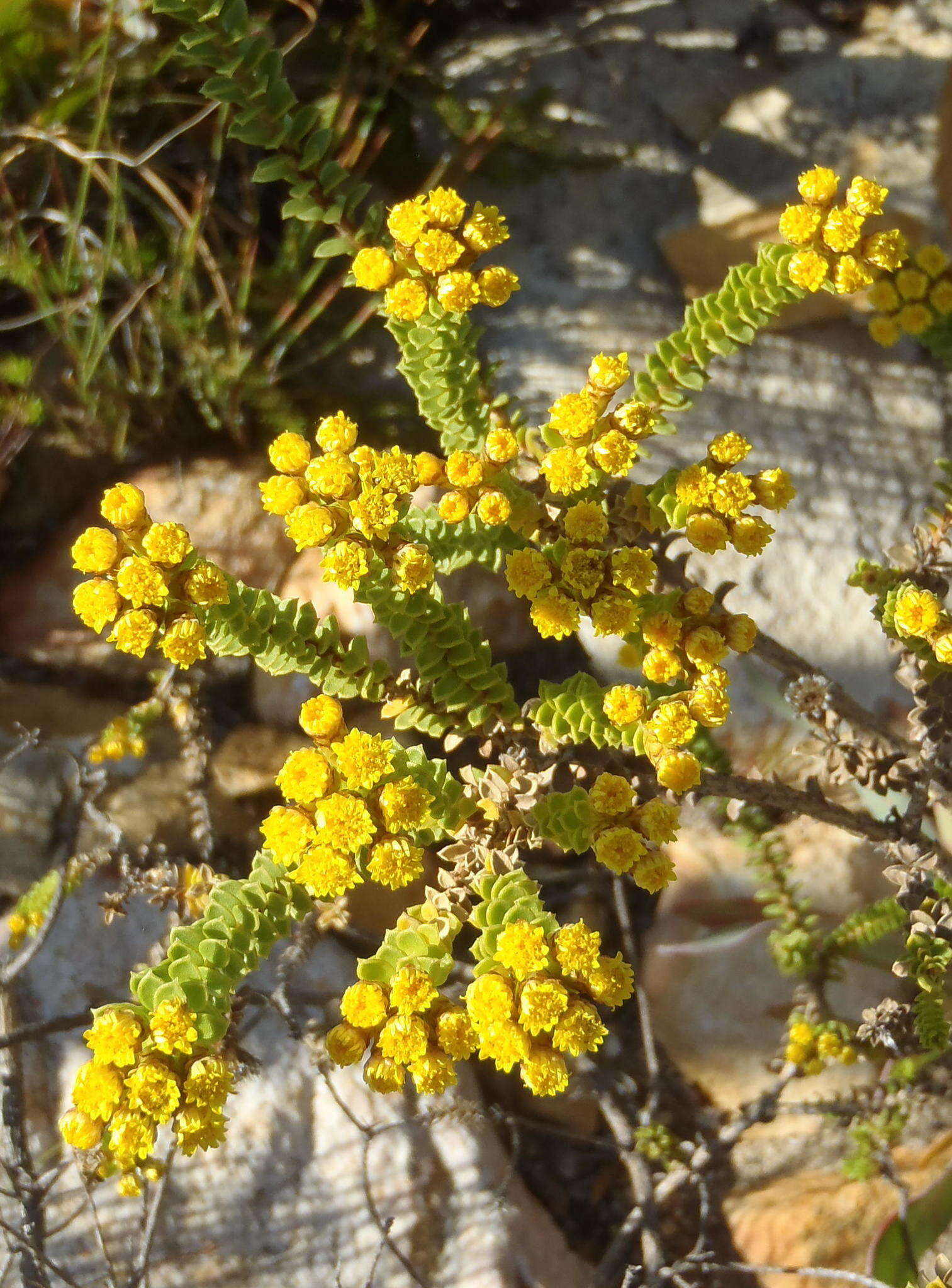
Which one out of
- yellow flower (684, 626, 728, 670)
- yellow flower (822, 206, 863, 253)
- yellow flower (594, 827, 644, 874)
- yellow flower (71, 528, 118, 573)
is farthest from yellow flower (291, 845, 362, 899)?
yellow flower (822, 206, 863, 253)

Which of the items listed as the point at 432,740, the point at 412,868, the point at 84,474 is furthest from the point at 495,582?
the point at 412,868

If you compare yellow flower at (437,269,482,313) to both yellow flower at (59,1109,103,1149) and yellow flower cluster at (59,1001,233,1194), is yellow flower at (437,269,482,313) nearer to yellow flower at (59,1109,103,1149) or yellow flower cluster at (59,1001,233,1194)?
yellow flower cluster at (59,1001,233,1194)

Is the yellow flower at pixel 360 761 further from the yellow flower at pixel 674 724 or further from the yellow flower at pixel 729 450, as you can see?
the yellow flower at pixel 729 450

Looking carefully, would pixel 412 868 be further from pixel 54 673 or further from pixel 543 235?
pixel 543 235

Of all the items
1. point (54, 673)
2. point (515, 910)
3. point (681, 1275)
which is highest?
point (515, 910)

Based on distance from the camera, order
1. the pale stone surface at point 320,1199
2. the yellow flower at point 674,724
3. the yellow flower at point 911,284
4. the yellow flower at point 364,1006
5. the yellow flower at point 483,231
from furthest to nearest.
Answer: the pale stone surface at point 320,1199 → the yellow flower at point 911,284 → the yellow flower at point 483,231 → the yellow flower at point 674,724 → the yellow flower at point 364,1006

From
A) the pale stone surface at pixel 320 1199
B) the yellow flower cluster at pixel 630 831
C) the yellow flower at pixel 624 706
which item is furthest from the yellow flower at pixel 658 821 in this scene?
the pale stone surface at pixel 320 1199

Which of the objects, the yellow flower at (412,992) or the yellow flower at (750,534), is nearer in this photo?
the yellow flower at (412,992)
